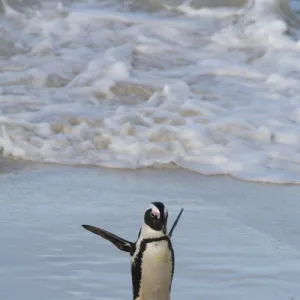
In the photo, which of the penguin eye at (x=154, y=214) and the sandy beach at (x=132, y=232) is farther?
the sandy beach at (x=132, y=232)

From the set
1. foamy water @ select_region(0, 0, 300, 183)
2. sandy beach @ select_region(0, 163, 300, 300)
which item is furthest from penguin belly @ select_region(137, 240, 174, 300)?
foamy water @ select_region(0, 0, 300, 183)

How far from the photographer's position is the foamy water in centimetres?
525

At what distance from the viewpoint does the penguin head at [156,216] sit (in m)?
2.43

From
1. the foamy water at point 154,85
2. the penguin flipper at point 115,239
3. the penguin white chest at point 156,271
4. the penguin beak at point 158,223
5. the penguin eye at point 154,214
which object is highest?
the foamy water at point 154,85

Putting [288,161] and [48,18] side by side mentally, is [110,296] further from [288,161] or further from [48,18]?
[48,18]

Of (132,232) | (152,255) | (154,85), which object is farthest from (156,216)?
(154,85)

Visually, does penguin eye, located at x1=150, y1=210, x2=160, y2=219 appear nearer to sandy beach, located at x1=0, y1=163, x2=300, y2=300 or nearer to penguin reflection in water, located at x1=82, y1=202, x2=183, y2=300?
penguin reflection in water, located at x1=82, y1=202, x2=183, y2=300

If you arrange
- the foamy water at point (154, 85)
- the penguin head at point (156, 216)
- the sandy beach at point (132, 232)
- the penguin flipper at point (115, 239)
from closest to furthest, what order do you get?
→ the penguin head at point (156, 216) < the penguin flipper at point (115, 239) < the sandy beach at point (132, 232) < the foamy water at point (154, 85)

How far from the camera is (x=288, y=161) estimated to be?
5.17 metres

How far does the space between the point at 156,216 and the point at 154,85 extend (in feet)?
13.7

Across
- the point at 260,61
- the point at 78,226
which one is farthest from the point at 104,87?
the point at 78,226

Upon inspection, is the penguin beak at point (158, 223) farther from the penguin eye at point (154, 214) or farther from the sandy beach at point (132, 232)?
the sandy beach at point (132, 232)

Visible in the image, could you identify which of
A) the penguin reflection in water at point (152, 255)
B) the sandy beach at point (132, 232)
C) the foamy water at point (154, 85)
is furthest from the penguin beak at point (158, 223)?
the foamy water at point (154, 85)

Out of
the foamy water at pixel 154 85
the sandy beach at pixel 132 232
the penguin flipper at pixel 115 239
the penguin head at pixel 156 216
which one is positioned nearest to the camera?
the penguin head at pixel 156 216
